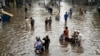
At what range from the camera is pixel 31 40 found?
26031 millimetres

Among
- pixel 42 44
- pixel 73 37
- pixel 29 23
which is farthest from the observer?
pixel 29 23

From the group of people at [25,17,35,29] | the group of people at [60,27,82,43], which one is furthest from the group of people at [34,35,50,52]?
the group of people at [25,17,35,29]

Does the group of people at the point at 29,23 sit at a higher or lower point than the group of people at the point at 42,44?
higher

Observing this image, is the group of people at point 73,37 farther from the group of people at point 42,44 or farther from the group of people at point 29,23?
the group of people at point 29,23

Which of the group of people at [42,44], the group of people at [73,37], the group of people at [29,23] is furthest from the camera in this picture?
the group of people at [29,23]

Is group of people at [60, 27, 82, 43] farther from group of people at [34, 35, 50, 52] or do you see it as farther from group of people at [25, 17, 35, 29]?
group of people at [25, 17, 35, 29]

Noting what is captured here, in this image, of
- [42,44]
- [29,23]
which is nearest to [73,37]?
[42,44]

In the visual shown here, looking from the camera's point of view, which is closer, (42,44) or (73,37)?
(42,44)

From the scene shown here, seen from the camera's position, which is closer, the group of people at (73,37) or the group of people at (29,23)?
the group of people at (73,37)

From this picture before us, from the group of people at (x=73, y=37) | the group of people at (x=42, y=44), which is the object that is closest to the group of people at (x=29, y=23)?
the group of people at (x=73, y=37)

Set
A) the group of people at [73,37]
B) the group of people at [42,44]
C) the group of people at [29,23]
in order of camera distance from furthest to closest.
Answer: the group of people at [29,23] < the group of people at [73,37] < the group of people at [42,44]

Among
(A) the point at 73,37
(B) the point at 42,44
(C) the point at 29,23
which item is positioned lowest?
(B) the point at 42,44

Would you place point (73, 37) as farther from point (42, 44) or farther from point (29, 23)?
point (29, 23)

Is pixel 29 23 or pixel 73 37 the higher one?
pixel 29 23
